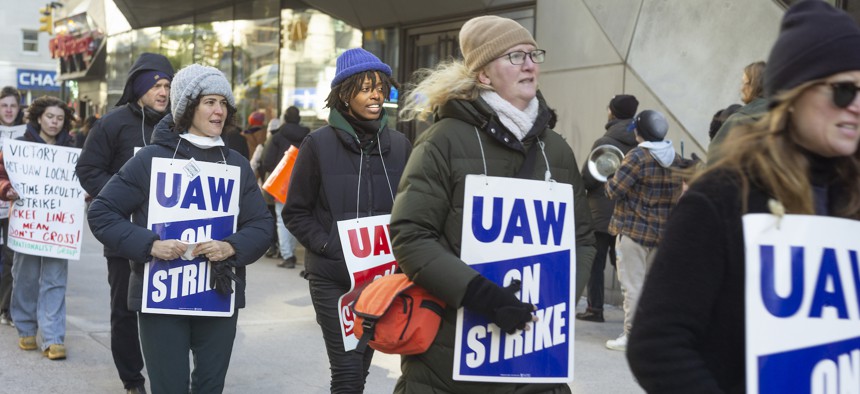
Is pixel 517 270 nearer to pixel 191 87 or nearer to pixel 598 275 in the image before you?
pixel 191 87

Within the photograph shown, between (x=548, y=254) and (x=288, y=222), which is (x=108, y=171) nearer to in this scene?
(x=288, y=222)

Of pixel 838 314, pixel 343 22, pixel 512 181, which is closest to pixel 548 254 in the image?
pixel 512 181

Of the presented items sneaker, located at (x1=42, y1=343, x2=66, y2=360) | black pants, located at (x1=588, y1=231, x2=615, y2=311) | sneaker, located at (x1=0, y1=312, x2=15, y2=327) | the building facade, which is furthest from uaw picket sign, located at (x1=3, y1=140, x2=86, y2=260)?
the building facade

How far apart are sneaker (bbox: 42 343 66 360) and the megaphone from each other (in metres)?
4.39

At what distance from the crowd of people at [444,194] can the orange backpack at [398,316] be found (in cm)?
5

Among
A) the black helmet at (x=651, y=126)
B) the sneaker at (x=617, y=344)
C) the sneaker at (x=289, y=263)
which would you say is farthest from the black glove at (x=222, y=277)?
the sneaker at (x=289, y=263)

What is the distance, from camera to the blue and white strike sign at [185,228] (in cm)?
449

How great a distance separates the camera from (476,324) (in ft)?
10.1

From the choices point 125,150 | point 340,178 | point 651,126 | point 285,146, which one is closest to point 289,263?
point 285,146

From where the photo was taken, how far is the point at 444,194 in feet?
10.3

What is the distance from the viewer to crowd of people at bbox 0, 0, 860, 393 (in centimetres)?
192

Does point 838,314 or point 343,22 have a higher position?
point 343,22

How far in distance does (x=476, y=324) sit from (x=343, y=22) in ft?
42.2

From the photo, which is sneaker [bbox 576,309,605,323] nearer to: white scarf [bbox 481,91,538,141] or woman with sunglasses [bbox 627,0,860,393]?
white scarf [bbox 481,91,538,141]
